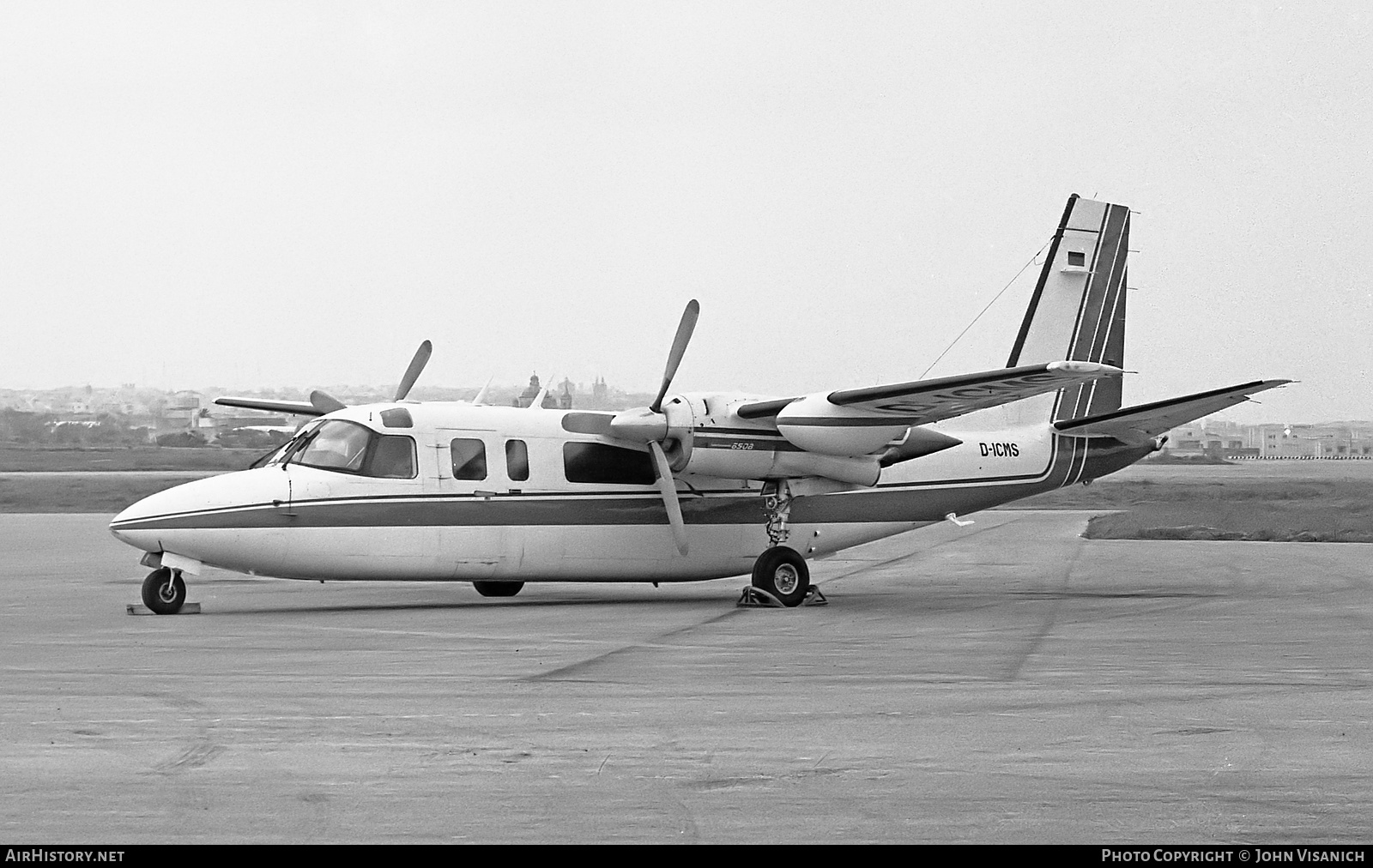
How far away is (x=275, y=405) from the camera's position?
22.5m

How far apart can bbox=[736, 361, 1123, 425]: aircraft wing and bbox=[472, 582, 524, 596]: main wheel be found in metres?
3.77

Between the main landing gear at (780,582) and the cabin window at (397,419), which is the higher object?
the cabin window at (397,419)

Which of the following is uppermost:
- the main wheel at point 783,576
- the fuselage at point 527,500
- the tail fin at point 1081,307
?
the tail fin at point 1081,307

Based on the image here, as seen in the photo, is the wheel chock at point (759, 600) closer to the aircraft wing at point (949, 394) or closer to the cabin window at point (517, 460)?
the aircraft wing at point (949, 394)

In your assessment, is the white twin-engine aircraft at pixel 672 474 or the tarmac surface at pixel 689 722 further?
the white twin-engine aircraft at pixel 672 474

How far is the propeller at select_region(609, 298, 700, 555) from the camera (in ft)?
61.4

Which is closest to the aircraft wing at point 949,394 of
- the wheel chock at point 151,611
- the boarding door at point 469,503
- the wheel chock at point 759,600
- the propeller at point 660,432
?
the propeller at point 660,432

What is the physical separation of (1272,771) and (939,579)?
1545cm

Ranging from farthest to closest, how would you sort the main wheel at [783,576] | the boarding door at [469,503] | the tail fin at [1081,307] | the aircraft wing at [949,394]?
the tail fin at [1081,307] < the main wheel at [783,576] < the boarding door at [469,503] < the aircraft wing at [949,394]

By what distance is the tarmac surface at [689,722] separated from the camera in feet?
21.6

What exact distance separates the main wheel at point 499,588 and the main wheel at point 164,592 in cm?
411

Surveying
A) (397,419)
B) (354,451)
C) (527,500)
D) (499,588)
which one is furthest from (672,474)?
(354,451)

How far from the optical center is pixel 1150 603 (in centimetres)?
1828
